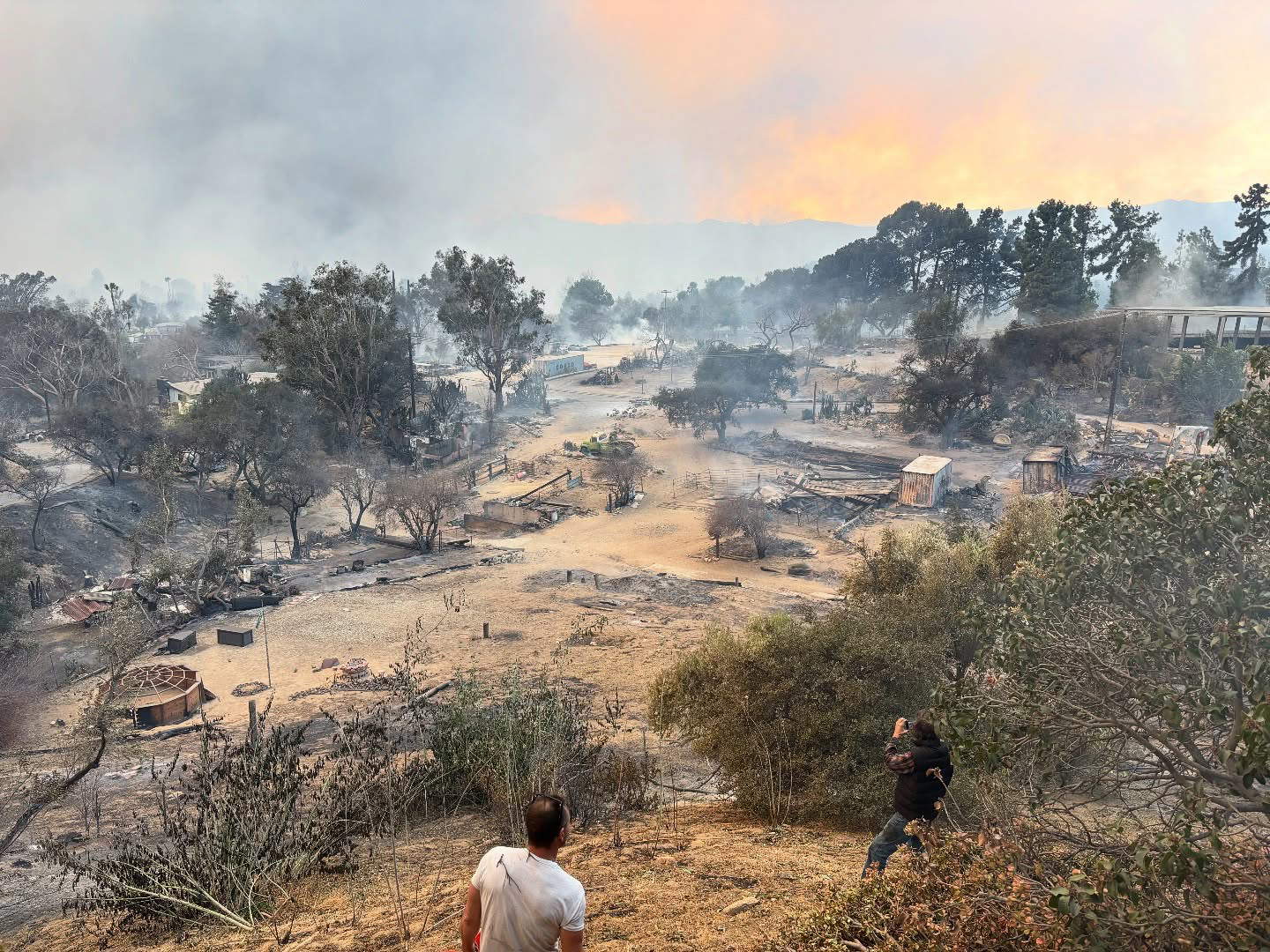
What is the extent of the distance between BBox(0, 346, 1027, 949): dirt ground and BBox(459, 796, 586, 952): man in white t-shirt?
2.21 m

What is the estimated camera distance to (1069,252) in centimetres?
5466

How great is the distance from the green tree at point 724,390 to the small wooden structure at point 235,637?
27.4m

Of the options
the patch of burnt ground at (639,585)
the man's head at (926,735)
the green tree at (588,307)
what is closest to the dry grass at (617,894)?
the man's head at (926,735)

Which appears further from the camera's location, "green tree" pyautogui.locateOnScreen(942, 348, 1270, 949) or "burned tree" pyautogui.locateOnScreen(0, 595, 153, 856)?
"burned tree" pyautogui.locateOnScreen(0, 595, 153, 856)

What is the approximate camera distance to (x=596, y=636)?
18719mm

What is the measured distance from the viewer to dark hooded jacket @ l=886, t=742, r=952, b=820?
575 cm

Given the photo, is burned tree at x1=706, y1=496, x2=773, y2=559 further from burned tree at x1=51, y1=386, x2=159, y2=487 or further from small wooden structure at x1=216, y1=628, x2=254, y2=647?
burned tree at x1=51, y1=386, x2=159, y2=487

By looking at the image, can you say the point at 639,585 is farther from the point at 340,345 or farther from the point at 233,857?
the point at 340,345

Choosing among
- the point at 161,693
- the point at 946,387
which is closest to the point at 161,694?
the point at 161,693

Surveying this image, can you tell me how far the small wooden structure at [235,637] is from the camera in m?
19.1

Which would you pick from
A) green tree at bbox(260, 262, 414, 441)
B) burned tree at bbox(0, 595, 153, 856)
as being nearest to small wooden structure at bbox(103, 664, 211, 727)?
burned tree at bbox(0, 595, 153, 856)

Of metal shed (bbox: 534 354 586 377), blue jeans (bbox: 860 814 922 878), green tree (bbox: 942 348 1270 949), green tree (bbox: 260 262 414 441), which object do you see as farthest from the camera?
metal shed (bbox: 534 354 586 377)

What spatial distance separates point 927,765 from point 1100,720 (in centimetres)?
142

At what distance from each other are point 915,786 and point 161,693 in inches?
581
